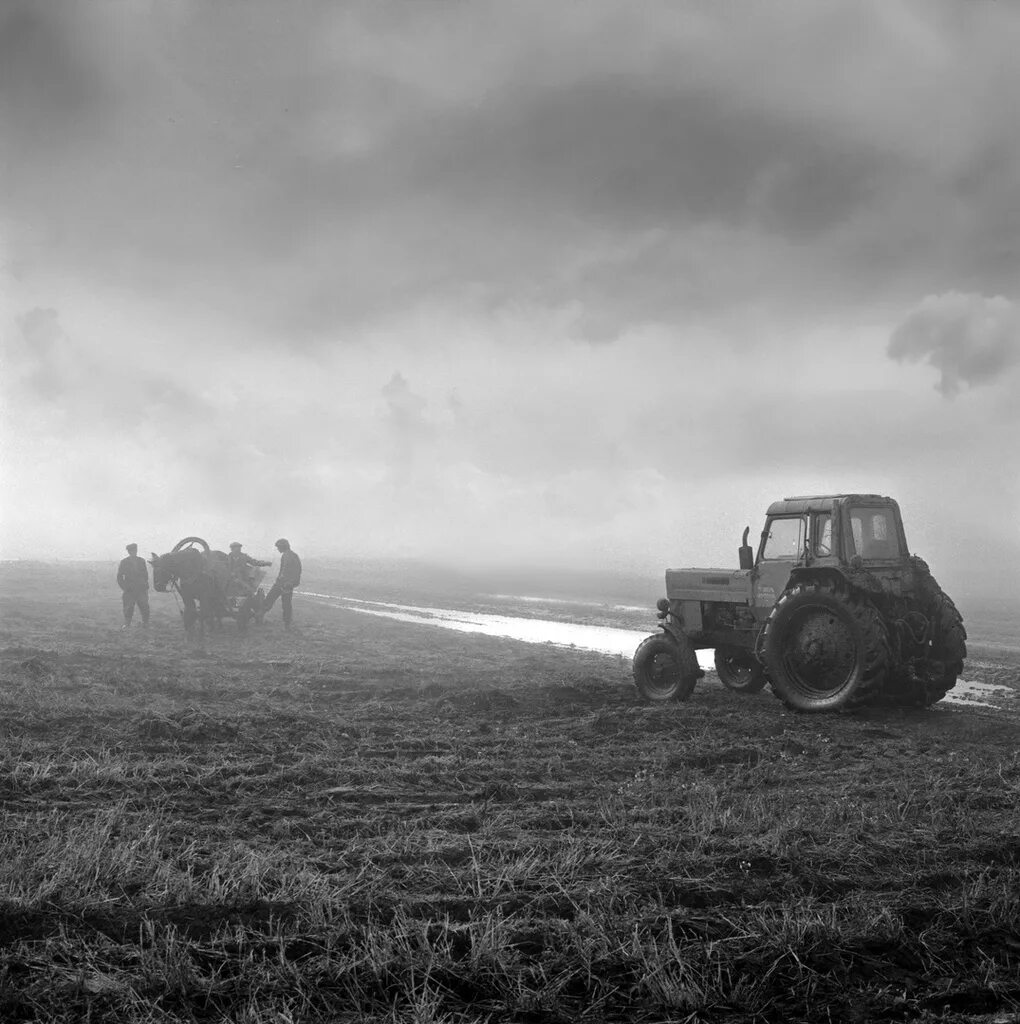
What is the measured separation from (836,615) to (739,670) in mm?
2901

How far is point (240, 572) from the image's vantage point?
21.1 meters

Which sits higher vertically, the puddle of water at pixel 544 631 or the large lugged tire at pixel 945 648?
the large lugged tire at pixel 945 648

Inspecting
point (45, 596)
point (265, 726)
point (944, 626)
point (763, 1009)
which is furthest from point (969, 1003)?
point (45, 596)

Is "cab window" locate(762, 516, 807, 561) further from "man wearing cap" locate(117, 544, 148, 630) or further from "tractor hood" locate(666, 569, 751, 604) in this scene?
"man wearing cap" locate(117, 544, 148, 630)

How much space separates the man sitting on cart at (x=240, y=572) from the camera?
2084 centimetres

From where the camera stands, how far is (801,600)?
10055 mm

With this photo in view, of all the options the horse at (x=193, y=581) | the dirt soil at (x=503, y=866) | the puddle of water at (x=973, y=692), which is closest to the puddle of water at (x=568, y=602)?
the horse at (x=193, y=581)

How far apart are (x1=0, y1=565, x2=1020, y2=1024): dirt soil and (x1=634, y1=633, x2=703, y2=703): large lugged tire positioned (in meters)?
1.40

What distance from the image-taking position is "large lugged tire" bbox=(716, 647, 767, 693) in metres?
12.1

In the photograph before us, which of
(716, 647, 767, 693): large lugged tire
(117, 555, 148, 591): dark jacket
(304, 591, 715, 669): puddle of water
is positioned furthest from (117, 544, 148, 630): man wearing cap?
→ (716, 647, 767, 693): large lugged tire

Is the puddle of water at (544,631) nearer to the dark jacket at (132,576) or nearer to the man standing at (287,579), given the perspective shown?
the man standing at (287,579)

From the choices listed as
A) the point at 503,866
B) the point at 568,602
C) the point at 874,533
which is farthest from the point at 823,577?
the point at 568,602

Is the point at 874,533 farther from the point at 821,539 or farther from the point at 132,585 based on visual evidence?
the point at 132,585

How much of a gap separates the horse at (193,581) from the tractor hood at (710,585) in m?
11.5
